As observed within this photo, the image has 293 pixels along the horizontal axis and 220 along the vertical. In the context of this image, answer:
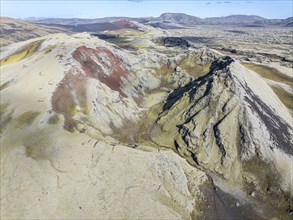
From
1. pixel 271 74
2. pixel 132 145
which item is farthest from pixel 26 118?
pixel 271 74

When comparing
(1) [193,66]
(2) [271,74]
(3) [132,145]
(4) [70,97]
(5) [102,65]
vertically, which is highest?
(5) [102,65]

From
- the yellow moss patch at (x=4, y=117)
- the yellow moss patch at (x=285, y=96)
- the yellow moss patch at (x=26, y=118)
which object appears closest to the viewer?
the yellow moss patch at (x=26, y=118)

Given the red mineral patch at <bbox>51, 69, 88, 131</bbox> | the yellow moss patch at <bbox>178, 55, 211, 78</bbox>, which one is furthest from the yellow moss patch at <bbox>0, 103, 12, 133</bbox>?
the yellow moss patch at <bbox>178, 55, 211, 78</bbox>

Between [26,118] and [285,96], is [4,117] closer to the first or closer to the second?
[26,118]

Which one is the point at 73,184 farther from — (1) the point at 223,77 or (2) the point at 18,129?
(1) the point at 223,77

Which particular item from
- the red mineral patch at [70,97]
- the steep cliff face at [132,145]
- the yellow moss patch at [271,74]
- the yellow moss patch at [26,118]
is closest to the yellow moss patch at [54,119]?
the steep cliff face at [132,145]

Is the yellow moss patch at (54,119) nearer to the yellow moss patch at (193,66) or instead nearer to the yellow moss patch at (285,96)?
the yellow moss patch at (193,66)
